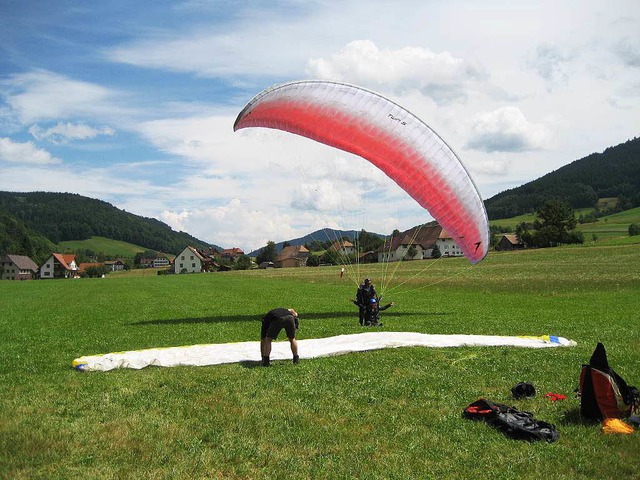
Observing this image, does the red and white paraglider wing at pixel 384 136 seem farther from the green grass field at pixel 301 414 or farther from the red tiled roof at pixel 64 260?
the red tiled roof at pixel 64 260

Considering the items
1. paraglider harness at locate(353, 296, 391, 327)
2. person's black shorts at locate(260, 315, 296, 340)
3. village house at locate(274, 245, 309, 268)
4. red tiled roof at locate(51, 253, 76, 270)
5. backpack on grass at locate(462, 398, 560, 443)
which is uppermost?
red tiled roof at locate(51, 253, 76, 270)

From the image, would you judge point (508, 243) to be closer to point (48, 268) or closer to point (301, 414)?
point (301, 414)

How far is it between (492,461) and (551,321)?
13.0 meters

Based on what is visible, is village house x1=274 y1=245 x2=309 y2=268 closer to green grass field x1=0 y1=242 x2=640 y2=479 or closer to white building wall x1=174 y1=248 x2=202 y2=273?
white building wall x1=174 y1=248 x2=202 y2=273

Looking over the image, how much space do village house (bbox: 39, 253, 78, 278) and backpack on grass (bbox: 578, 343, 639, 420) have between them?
13436cm

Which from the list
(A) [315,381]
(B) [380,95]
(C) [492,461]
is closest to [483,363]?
(A) [315,381]

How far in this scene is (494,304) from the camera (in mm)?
24719

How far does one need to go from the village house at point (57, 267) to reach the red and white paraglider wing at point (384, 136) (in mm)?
125149

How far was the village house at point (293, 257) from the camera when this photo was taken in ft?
436

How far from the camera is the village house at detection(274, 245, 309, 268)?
13288cm

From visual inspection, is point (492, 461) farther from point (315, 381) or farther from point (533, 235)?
point (533, 235)

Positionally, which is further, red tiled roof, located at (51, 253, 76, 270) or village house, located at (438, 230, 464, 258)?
red tiled roof, located at (51, 253, 76, 270)

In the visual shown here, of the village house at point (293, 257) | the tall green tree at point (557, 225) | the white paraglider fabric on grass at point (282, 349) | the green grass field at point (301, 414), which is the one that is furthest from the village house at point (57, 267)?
the white paraglider fabric on grass at point (282, 349)

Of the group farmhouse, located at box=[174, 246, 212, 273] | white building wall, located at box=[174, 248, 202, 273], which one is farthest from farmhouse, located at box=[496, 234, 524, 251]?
white building wall, located at box=[174, 248, 202, 273]
